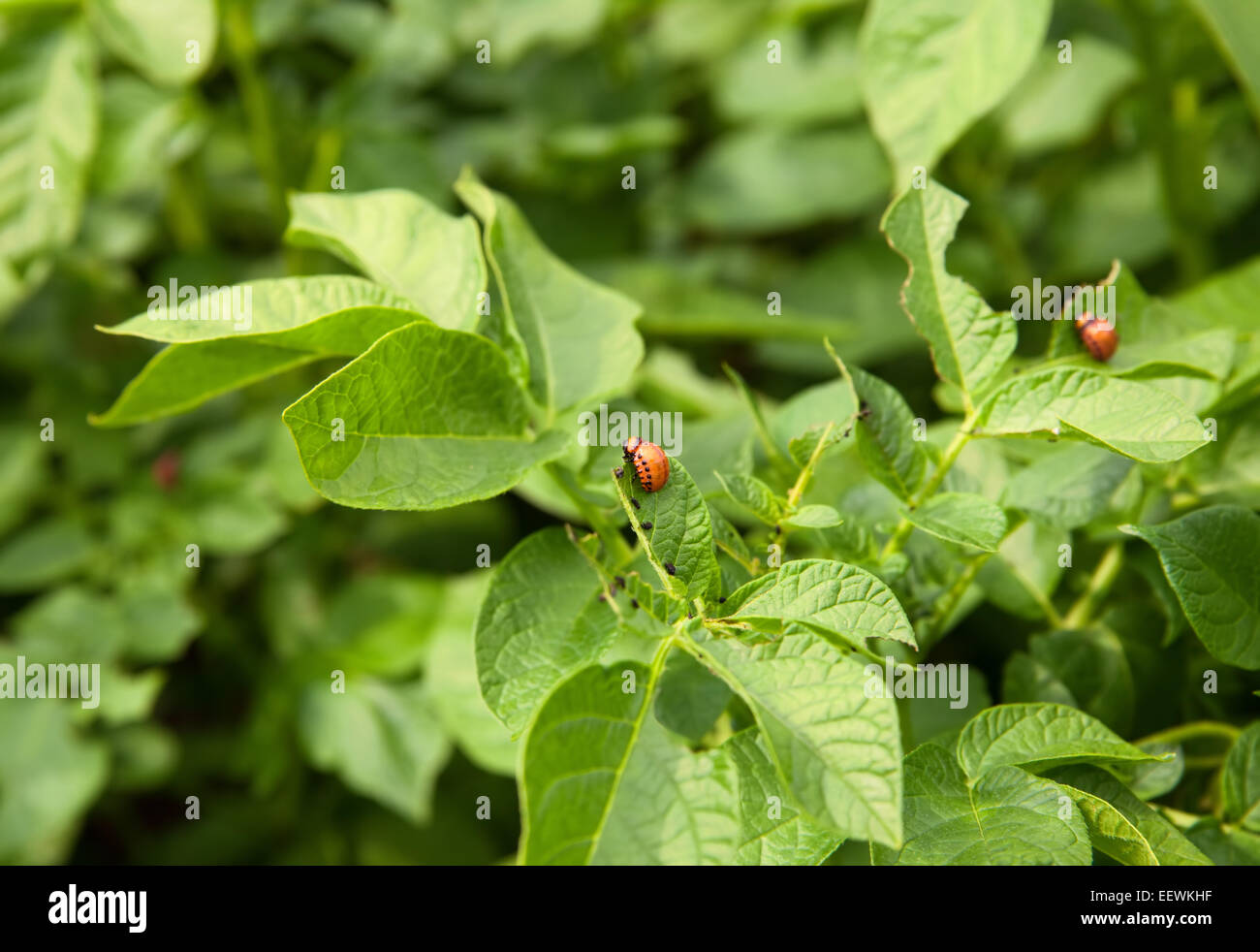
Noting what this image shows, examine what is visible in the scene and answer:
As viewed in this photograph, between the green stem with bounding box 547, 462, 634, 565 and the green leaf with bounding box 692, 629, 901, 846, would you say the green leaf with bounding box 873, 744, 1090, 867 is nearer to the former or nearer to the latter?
the green leaf with bounding box 692, 629, 901, 846

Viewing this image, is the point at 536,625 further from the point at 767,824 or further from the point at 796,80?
the point at 796,80

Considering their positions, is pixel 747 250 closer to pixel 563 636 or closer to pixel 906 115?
pixel 906 115

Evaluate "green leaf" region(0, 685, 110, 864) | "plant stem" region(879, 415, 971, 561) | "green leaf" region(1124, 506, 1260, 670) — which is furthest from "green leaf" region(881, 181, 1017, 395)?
"green leaf" region(0, 685, 110, 864)

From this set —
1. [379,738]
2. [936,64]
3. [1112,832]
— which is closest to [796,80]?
[936,64]

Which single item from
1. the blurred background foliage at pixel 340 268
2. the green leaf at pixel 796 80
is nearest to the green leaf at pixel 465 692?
the blurred background foliage at pixel 340 268

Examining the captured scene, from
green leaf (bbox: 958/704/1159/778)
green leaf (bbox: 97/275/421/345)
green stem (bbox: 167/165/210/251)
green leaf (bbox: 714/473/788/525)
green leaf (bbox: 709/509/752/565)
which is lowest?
green leaf (bbox: 958/704/1159/778)
